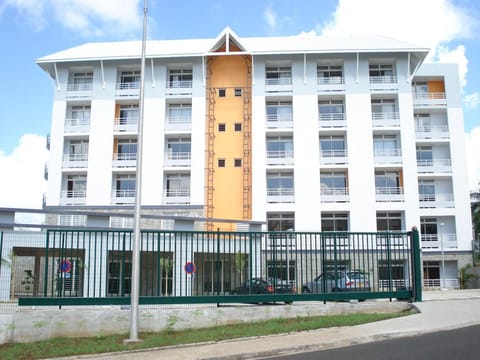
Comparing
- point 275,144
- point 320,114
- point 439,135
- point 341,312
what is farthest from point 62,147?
point 341,312

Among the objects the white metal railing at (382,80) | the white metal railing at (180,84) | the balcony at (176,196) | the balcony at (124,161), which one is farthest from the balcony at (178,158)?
the white metal railing at (382,80)

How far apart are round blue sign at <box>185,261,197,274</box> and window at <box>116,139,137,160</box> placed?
29958 mm

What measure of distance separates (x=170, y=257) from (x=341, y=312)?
15.8 feet

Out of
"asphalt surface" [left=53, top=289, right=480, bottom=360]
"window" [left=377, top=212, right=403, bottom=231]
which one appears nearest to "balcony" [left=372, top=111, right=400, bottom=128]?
"window" [left=377, top=212, right=403, bottom=231]

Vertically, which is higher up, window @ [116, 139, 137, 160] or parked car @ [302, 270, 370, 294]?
window @ [116, 139, 137, 160]

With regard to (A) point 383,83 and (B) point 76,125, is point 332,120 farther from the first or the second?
(B) point 76,125

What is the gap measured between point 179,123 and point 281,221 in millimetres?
11557

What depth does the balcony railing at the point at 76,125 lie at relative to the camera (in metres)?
42.5

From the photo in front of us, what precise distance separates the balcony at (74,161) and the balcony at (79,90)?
196 inches

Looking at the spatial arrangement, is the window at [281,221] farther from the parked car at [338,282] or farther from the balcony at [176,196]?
the parked car at [338,282]

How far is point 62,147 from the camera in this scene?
42.2 meters

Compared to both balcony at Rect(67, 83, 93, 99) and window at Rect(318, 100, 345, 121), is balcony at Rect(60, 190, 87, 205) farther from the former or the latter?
window at Rect(318, 100, 345, 121)

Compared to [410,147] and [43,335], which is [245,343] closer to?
[43,335]

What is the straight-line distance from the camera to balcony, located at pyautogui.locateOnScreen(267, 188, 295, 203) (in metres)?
40.0
